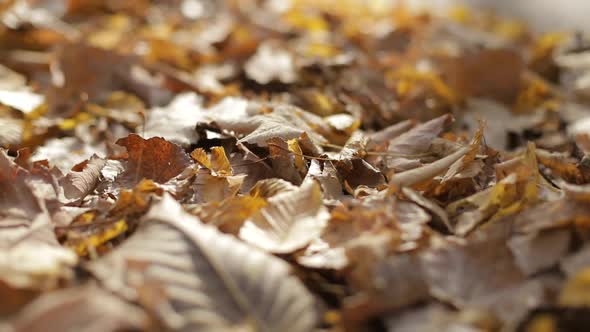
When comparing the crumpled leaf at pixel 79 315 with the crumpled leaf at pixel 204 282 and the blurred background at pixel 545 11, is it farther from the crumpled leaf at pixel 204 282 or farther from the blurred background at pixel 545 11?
the blurred background at pixel 545 11

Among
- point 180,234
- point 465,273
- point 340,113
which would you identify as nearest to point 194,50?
point 340,113

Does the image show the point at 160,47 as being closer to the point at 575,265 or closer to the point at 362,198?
the point at 362,198

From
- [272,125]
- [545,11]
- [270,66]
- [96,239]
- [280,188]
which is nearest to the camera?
[96,239]

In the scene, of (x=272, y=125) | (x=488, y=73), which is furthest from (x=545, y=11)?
(x=272, y=125)

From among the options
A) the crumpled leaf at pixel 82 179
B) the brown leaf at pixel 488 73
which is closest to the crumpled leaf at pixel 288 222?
the crumpled leaf at pixel 82 179

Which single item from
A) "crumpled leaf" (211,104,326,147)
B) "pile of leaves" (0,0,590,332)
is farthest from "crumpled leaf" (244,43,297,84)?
"crumpled leaf" (211,104,326,147)

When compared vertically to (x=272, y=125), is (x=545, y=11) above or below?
below

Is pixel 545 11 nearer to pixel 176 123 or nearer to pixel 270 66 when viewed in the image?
pixel 270 66
